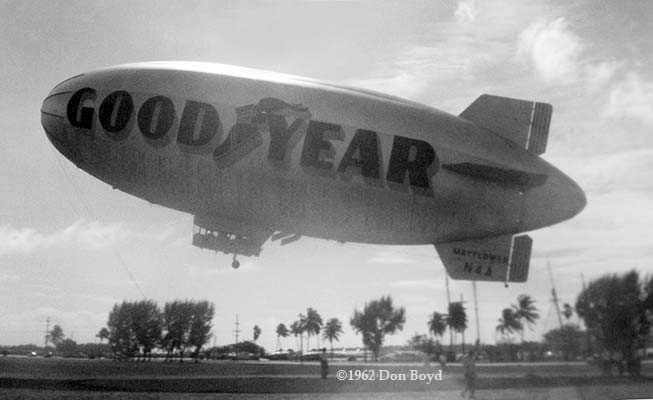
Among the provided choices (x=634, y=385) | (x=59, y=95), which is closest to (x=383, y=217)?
(x=59, y=95)

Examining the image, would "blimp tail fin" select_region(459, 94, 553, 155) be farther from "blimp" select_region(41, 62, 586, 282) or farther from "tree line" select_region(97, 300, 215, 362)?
"tree line" select_region(97, 300, 215, 362)

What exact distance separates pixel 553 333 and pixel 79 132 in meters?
16.0

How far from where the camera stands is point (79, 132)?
15.7 metres

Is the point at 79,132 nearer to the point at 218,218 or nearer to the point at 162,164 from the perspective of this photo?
the point at 162,164

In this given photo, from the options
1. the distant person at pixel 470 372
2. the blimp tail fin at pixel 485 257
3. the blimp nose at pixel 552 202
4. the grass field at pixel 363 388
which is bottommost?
the grass field at pixel 363 388

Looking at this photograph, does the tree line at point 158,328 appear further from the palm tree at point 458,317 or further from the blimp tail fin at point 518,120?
the blimp tail fin at point 518,120

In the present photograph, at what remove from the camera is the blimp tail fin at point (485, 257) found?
Result: 615 inches

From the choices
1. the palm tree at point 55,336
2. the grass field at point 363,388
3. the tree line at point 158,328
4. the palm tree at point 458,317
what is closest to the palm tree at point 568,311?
the grass field at point 363,388

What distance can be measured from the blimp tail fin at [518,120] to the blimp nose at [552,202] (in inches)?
39.9

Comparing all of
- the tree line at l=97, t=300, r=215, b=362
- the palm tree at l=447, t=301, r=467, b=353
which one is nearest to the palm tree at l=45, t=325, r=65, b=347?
the tree line at l=97, t=300, r=215, b=362

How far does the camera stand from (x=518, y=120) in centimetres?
1600

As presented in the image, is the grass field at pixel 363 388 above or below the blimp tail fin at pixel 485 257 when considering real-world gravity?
below

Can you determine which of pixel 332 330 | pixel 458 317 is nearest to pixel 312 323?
pixel 332 330

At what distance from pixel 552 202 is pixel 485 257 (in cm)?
236
